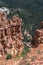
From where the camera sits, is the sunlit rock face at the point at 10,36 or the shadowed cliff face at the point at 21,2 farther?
the shadowed cliff face at the point at 21,2

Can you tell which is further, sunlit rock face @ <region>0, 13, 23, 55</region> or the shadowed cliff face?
the shadowed cliff face

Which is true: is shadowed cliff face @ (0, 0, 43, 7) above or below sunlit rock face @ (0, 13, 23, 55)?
below

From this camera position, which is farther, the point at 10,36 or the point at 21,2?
the point at 21,2

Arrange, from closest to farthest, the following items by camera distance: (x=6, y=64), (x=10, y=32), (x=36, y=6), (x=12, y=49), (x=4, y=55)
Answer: (x=6, y=64), (x=4, y=55), (x=12, y=49), (x=10, y=32), (x=36, y=6)

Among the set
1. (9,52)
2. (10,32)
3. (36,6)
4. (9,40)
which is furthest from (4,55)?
(36,6)

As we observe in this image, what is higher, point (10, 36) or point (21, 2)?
point (10, 36)

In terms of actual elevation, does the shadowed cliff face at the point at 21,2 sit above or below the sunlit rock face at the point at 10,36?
below

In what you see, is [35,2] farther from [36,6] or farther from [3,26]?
[3,26]

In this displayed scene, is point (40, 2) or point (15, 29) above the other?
point (15, 29)
